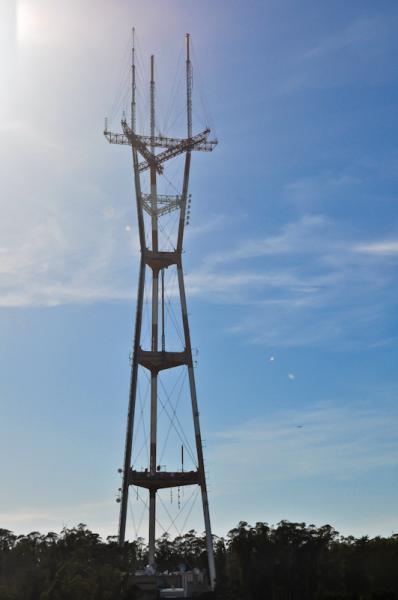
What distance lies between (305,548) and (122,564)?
77.0ft

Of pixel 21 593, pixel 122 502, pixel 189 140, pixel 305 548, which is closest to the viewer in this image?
pixel 21 593

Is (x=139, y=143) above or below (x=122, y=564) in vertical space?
above

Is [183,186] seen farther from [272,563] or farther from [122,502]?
[272,563]

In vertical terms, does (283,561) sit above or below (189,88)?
below

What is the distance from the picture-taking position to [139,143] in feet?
276

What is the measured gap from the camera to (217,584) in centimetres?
8056

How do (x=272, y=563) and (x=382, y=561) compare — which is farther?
(x=382, y=561)

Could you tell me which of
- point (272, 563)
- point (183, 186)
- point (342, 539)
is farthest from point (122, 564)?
point (342, 539)

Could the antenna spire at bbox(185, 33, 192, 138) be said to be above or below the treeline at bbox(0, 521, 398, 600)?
above

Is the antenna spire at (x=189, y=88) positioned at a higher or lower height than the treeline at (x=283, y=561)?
higher

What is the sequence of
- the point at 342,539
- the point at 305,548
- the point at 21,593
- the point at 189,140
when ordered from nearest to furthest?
the point at 21,593, the point at 189,140, the point at 305,548, the point at 342,539

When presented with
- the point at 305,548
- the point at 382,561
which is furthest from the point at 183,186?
the point at 382,561

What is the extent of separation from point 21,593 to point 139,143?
160 ft

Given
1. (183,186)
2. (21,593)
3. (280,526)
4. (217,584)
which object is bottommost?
(21,593)
